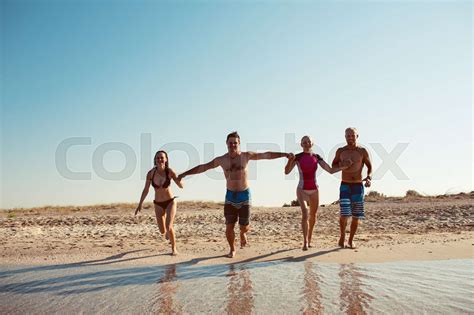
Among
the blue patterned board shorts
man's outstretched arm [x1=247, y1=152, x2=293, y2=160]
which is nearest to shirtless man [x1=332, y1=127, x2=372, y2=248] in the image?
the blue patterned board shorts

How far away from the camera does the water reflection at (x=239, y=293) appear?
414 cm

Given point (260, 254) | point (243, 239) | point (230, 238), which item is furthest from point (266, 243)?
point (230, 238)

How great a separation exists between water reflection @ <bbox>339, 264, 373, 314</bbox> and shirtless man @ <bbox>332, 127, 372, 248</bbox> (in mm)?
2404

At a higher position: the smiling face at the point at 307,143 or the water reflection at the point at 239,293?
the smiling face at the point at 307,143

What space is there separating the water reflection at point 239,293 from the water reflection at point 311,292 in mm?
579

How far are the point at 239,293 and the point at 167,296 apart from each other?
823 millimetres

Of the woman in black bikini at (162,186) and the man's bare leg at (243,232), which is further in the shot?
the woman in black bikini at (162,186)

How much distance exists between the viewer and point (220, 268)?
252 inches

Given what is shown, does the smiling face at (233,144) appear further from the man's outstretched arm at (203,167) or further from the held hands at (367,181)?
the held hands at (367,181)

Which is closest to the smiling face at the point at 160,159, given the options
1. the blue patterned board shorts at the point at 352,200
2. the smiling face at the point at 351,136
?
the blue patterned board shorts at the point at 352,200

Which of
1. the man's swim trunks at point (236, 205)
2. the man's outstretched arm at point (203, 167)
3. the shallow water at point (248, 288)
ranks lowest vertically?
the shallow water at point (248, 288)

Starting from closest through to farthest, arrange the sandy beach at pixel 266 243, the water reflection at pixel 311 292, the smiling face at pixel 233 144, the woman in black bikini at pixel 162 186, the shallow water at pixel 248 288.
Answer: the water reflection at pixel 311 292
the shallow water at pixel 248 288
the sandy beach at pixel 266 243
the smiling face at pixel 233 144
the woman in black bikini at pixel 162 186

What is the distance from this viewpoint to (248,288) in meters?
4.96

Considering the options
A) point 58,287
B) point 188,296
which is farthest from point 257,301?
point 58,287
